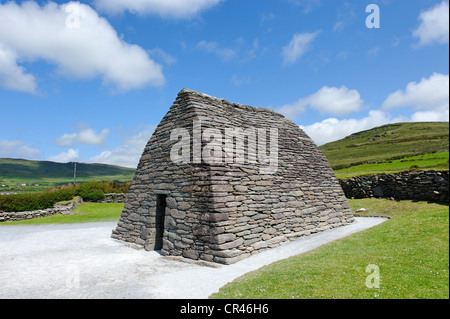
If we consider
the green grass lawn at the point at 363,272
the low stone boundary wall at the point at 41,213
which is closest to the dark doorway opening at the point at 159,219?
the green grass lawn at the point at 363,272

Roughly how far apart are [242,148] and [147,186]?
4708 millimetres

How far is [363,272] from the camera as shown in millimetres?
6336

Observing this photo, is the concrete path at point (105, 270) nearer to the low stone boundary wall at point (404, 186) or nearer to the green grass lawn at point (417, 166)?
the low stone boundary wall at point (404, 186)

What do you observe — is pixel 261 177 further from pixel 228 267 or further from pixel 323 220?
pixel 323 220

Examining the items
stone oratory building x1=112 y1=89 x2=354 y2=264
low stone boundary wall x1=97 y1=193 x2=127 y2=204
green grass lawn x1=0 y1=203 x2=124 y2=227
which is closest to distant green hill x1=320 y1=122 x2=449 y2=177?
stone oratory building x1=112 y1=89 x2=354 y2=264

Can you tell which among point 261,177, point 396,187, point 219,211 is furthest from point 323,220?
point 396,187

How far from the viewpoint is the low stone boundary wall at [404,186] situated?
16.7 m

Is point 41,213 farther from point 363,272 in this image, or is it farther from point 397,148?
point 397,148

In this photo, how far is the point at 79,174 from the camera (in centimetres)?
11731

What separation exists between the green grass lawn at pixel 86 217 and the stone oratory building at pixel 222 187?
9.07m

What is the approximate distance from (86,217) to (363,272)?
21.1 metres

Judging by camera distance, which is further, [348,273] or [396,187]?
[396,187]
